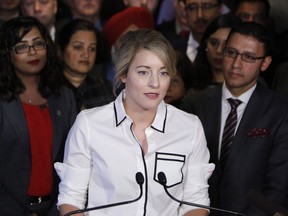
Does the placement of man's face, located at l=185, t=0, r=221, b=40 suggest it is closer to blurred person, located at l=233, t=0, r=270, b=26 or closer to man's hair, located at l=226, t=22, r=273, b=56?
blurred person, located at l=233, t=0, r=270, b=26

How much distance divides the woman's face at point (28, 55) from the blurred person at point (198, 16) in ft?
4.36

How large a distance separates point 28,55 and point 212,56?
1.08 metres

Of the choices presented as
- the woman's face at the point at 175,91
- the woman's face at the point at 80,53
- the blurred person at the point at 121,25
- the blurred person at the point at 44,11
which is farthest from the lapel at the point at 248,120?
the blurred person at the point at 44,11

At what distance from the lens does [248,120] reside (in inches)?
117

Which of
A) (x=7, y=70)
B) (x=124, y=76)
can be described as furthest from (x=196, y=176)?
(x=7, y=70)

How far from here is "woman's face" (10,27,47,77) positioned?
10.5ft

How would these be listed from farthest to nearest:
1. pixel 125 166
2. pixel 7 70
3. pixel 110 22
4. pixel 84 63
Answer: pixel 110 22
pixel 84 63
pixel 7 70
pixel 125 166

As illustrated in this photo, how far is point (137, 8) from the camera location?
4.28 m

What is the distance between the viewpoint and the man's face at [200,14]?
4387mm

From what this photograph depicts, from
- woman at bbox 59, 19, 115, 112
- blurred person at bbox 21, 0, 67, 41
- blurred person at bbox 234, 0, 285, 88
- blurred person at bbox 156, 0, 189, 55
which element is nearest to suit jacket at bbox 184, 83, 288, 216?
woman at bbox 59, 19, 115, 112

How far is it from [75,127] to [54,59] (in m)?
1.06

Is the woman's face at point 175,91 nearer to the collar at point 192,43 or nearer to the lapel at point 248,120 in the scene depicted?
the collar at point 192,43

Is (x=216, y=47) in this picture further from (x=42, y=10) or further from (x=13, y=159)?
(x=13, y=159)

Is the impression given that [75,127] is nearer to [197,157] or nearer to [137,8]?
[197,157]
